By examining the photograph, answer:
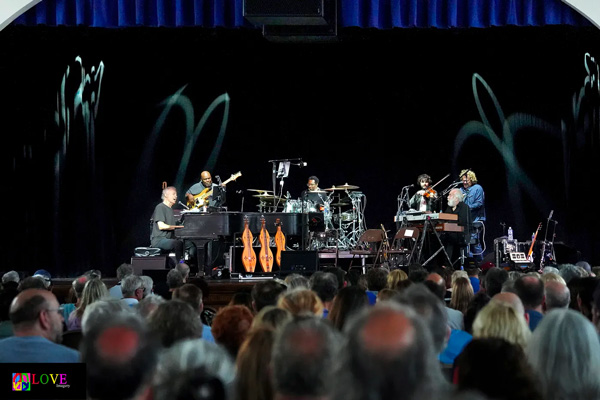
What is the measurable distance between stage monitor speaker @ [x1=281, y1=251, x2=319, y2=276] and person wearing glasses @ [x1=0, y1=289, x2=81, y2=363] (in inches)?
257

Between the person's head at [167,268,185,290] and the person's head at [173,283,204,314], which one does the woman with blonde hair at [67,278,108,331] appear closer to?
the person's head at [173,283,204,314]

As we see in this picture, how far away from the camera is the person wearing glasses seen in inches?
136

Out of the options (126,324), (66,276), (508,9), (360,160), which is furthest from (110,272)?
(126,324)

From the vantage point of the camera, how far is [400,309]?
180cm

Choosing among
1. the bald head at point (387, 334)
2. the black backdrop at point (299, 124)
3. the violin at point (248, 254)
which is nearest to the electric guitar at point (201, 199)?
the violin at point (248, 254)

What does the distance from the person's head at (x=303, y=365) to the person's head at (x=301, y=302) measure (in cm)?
207

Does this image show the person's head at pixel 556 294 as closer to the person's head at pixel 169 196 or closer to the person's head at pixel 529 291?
the person's head at pixel 529 291

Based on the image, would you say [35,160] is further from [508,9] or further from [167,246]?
[508,9]

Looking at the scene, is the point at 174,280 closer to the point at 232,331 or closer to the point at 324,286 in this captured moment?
the point at 324,286

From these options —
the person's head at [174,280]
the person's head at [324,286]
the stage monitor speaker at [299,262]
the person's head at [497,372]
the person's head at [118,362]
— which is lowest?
the stage monitor speaker at [299,262]

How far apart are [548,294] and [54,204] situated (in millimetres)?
10229

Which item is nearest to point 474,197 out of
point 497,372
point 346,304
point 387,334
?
point 346,304

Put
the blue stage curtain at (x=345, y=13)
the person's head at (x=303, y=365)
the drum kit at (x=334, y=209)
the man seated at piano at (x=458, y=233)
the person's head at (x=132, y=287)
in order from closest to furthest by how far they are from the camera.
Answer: the person's head at (x=303, y=365), the person's head at (x=132, y=287), the blue stage curtain at (x=345, y=13), the man seated at piano at (x=458, y=233), the drum kit at (x=334, y=209)

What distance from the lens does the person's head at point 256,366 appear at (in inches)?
91.6
